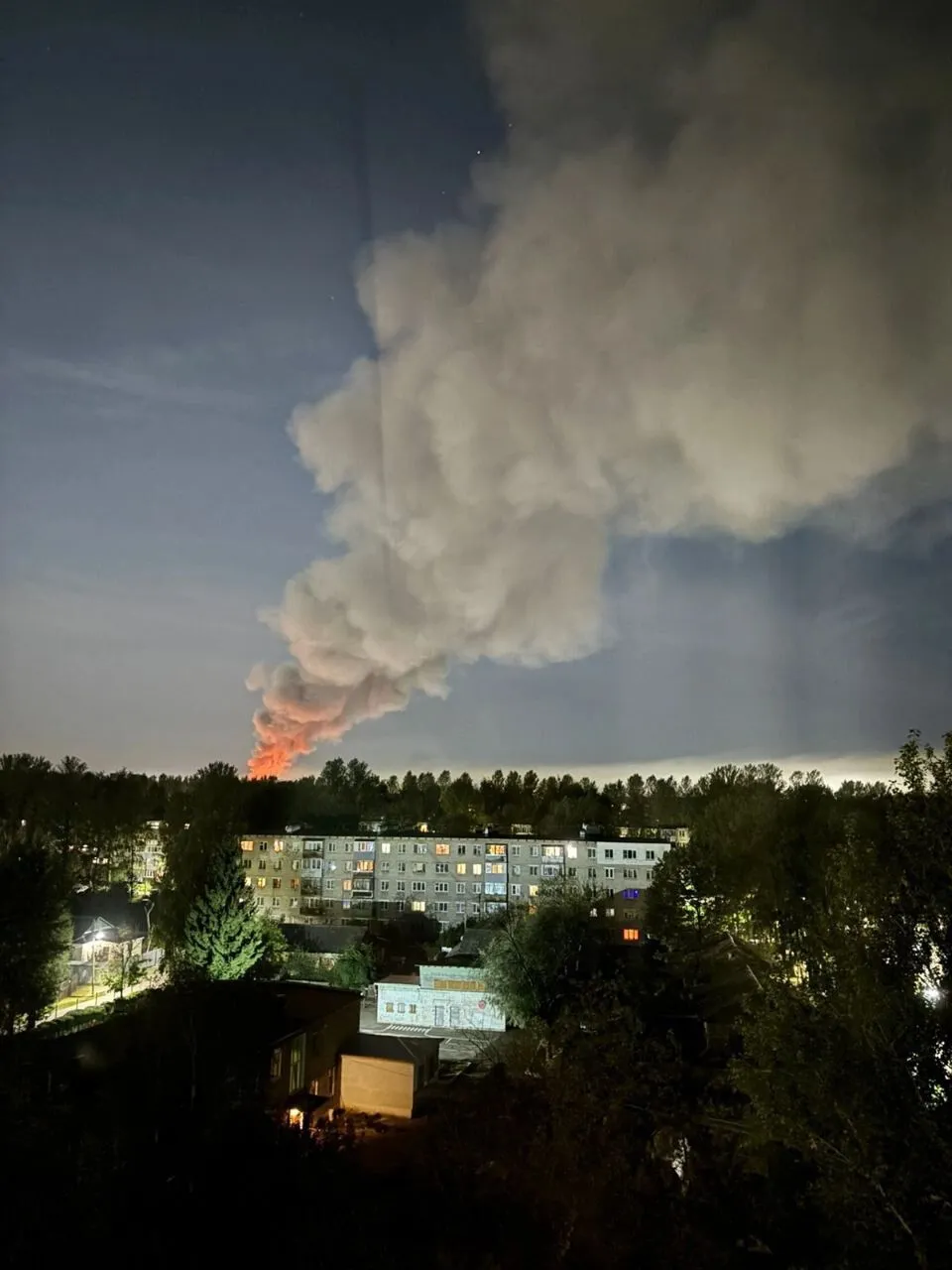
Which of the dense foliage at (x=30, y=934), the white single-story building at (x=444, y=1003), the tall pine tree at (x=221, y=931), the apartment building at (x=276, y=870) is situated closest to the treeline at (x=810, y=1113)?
the white single-story building at (x=444, y=1003)

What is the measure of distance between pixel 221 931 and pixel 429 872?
54.2 ft

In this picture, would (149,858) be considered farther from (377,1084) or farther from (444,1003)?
(377,1084)

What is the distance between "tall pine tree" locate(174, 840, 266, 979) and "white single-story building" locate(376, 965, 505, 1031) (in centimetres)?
452

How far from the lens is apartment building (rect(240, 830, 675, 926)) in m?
36.0

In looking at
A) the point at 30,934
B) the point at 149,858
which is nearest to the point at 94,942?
the point at 30,934

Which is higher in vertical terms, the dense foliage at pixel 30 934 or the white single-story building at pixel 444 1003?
the dense foliage at pixel 30 934

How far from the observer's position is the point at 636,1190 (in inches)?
313

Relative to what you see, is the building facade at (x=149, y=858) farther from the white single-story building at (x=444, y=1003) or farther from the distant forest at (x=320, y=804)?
the white single-story building at (x=444, y=1003)

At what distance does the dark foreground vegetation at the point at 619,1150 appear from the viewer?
610 centimetres

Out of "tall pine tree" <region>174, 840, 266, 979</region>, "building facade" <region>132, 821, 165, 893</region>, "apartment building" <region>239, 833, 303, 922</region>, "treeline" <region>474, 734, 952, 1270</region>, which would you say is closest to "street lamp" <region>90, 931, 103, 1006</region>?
"tall pine tree" <region>174, 840, 266, 979</region>

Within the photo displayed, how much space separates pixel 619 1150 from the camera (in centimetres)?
808

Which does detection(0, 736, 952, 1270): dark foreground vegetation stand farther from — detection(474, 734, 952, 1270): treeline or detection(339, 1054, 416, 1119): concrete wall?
detection(339, 1054, 416, 1119): concrete wall

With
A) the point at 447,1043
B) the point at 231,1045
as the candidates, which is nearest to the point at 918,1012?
the point at 231,1045

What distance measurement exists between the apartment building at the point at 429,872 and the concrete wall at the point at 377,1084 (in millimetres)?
19973
